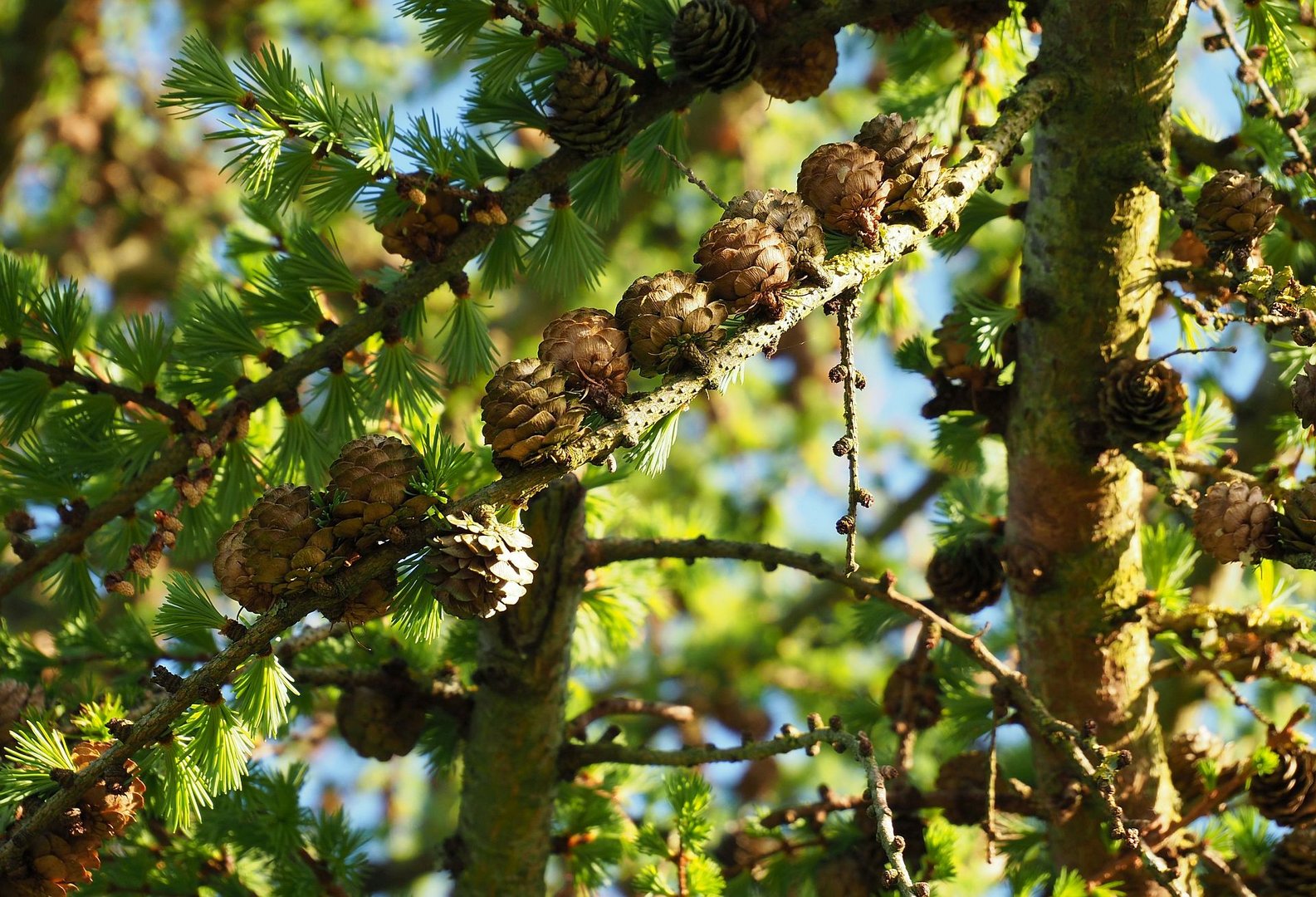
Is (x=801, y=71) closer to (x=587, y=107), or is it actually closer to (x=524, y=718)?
(x=587, y=107)

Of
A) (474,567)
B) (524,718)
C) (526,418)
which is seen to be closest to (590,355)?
(526,418)

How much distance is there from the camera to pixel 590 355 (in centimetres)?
117

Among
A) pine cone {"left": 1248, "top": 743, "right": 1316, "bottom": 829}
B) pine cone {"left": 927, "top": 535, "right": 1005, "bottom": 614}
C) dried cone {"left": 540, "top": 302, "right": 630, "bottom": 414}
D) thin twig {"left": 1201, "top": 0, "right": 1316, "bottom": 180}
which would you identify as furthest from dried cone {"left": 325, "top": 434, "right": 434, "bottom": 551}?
pine cone {"left": 1248, "top": 743, "right": 1316, "bottom": 829}

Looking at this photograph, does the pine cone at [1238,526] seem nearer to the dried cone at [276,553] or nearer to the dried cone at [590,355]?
the dried cone at [590,355]

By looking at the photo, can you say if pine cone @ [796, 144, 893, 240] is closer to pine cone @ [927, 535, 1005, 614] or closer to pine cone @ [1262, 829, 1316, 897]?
pine cone @ [927, 535, 1005, 614]

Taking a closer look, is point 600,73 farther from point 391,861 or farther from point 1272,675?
point 391,861

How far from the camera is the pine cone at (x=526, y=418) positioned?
1.10m

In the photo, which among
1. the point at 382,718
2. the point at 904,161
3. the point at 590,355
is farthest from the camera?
the point at 382,718

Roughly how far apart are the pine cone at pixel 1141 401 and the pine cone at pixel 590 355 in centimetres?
72

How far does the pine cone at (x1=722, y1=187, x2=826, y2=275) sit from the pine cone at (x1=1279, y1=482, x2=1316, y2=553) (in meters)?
0.55

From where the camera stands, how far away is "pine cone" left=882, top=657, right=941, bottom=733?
196 cm

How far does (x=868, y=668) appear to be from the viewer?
411 centimetres

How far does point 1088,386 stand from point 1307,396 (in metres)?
0.39

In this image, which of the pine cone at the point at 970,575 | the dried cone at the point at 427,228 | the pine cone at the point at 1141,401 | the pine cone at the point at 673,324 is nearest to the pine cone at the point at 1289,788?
the pine cone at the point at 970,575
